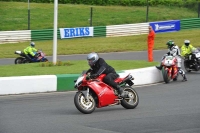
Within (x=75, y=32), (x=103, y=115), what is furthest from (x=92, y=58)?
(x=75, y=32)

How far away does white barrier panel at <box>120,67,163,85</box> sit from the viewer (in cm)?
1714

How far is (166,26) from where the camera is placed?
39.0 m

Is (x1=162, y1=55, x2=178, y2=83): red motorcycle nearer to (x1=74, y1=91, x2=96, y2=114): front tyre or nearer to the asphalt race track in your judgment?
the asphalt race track

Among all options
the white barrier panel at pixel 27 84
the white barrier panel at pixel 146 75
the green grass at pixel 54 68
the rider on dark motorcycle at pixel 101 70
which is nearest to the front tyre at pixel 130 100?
the rider on dark motorcycle at pixel 101 70

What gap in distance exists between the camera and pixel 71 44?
1348 inches

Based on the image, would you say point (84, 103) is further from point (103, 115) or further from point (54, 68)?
point (54, 68)

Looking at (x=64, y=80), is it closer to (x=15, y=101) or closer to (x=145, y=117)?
(x=15, y=101)

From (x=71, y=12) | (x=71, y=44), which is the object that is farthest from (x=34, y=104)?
(x=71, y=12)

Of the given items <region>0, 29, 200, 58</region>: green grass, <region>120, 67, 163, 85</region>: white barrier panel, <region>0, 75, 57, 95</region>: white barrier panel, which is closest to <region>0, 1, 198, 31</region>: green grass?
<region>0, 29, 200, 58</region>: green grass

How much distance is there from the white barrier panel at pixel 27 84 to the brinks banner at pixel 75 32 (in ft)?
66.5

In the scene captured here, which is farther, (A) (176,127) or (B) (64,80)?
(B) (64,80)

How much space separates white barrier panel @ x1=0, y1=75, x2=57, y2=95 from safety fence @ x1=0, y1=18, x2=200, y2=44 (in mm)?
19411

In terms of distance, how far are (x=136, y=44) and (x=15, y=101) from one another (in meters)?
20.1

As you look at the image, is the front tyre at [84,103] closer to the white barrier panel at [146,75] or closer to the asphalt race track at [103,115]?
the asphalt race track at [103,115]
